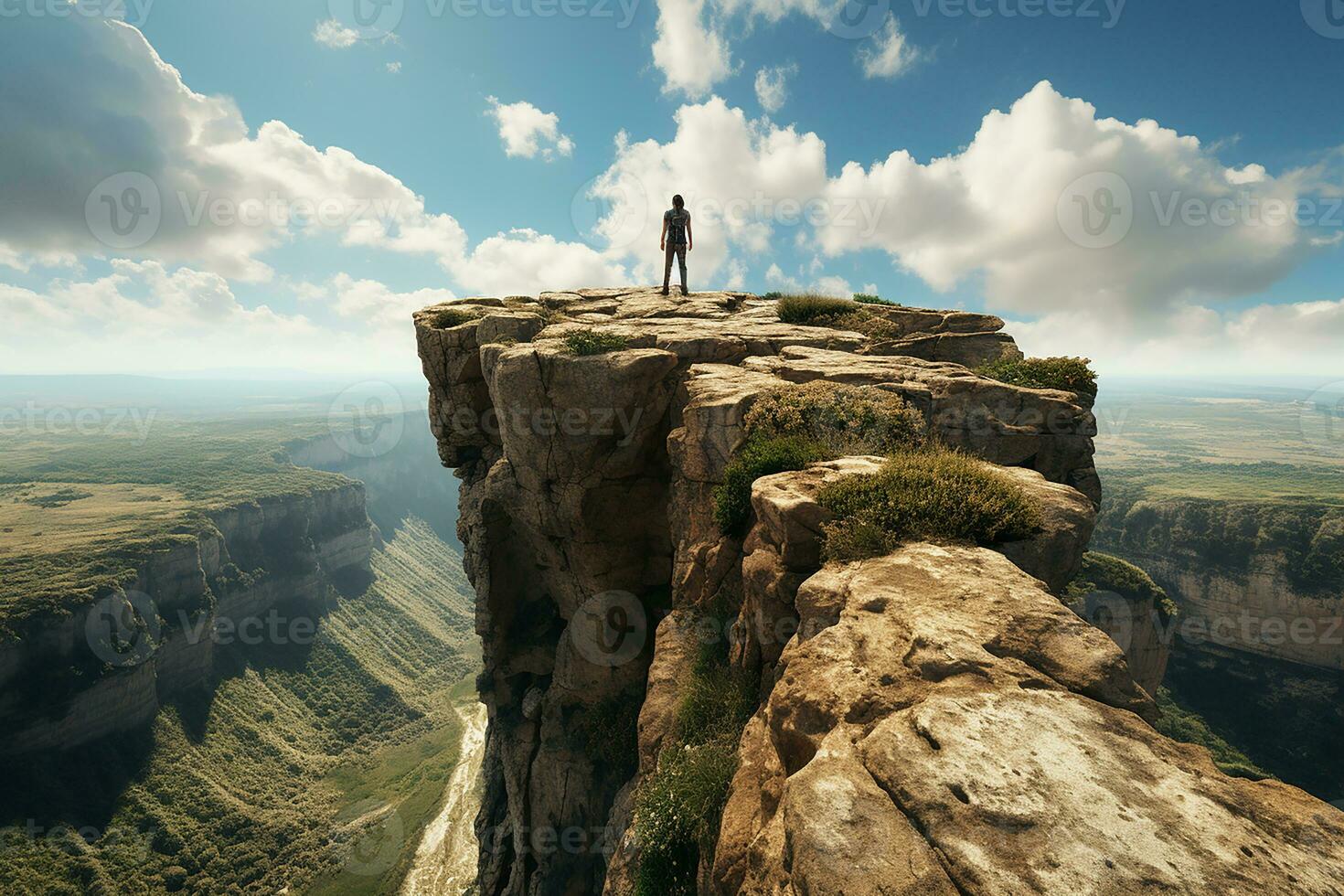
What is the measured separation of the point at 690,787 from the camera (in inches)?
340

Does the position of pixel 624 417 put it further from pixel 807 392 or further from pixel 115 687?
pixel 115 687

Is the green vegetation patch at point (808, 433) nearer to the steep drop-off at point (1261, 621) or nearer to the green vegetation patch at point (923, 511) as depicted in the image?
the green vegetation patch at point (923, 511)

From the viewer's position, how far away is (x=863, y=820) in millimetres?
4336

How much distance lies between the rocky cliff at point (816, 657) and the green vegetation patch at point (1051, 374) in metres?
1.70

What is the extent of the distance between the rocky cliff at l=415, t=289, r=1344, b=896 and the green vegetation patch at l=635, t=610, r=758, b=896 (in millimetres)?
53

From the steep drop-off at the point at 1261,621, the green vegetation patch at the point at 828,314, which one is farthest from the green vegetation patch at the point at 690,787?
the steep drop-off at the point at 1261,621

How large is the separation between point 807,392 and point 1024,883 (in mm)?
10540

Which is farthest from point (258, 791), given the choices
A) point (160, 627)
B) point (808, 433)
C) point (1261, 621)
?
point (1261, 621)

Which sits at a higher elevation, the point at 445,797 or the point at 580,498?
the point at 580,498

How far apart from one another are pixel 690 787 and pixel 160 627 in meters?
Answer: 123

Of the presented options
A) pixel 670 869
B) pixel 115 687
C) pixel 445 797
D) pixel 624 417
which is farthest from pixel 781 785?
pixel 115 687

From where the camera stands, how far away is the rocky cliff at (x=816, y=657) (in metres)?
4.03

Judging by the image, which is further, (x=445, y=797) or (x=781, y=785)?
(x=445, y=797)

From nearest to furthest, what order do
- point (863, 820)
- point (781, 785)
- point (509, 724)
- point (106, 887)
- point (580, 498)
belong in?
point (863, 820) → point (781, 785) → point (580, 498) → point (509, 724) → point (106, 887)
